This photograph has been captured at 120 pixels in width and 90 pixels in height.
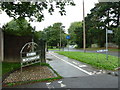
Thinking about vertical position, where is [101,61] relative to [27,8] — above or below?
Answer: below

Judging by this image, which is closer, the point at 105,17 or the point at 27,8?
the point at 27,8

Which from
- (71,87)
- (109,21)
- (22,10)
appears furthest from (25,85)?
(109,21)

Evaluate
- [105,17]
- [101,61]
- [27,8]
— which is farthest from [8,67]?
[105,17]

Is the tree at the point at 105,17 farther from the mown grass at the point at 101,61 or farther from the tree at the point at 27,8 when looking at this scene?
the tree at the point at 27,8

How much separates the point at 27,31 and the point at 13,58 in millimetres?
2233

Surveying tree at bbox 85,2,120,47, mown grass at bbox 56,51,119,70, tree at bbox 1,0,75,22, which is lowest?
mown grass at bbox 56,51,119,70

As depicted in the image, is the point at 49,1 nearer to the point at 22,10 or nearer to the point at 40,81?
the point at 22,10

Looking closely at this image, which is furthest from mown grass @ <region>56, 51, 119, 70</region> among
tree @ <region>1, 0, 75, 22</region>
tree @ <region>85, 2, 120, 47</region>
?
tree @ <region>85, 2, 120, 47</region>

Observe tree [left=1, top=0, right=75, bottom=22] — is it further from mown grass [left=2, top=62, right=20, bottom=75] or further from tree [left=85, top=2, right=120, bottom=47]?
tree [left=85, top=2, right=120, bottom=47]

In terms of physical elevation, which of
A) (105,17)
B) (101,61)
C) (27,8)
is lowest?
(101,61)

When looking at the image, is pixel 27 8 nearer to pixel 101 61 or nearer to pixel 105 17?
pixel 101 61

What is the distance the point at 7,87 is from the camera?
4.19 metres

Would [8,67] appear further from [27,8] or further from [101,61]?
[101,61]

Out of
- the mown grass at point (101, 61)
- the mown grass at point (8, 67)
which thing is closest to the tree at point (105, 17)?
the mown grass at point (101, 61)
